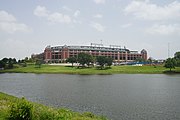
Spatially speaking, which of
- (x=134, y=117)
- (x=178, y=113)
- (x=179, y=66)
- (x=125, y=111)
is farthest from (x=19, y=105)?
(x=179, y=66)

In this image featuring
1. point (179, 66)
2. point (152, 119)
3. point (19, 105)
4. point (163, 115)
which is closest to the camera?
point (19, 105)

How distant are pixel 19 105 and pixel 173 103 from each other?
29815mm

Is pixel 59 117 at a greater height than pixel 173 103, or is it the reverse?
pixel 59 117

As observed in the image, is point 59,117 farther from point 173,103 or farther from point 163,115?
point 173,103

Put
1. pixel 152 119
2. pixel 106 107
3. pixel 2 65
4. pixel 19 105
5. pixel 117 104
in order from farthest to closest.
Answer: pixel 2 65 → pixel 117 104 → pixel 106 107 → pixel 152 119 → pixel 19 105

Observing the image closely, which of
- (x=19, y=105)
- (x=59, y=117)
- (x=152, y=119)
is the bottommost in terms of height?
(x=152, y=119)

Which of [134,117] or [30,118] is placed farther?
[134,117]

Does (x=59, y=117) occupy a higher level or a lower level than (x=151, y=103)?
higher

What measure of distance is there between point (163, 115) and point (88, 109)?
10622mm

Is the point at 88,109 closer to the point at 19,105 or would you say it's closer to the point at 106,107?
the point at 106,107

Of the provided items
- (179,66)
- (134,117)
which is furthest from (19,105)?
(179,66)

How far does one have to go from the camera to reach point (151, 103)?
3916 centimetres

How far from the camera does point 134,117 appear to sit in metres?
29.3

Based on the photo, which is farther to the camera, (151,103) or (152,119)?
(151,103)
